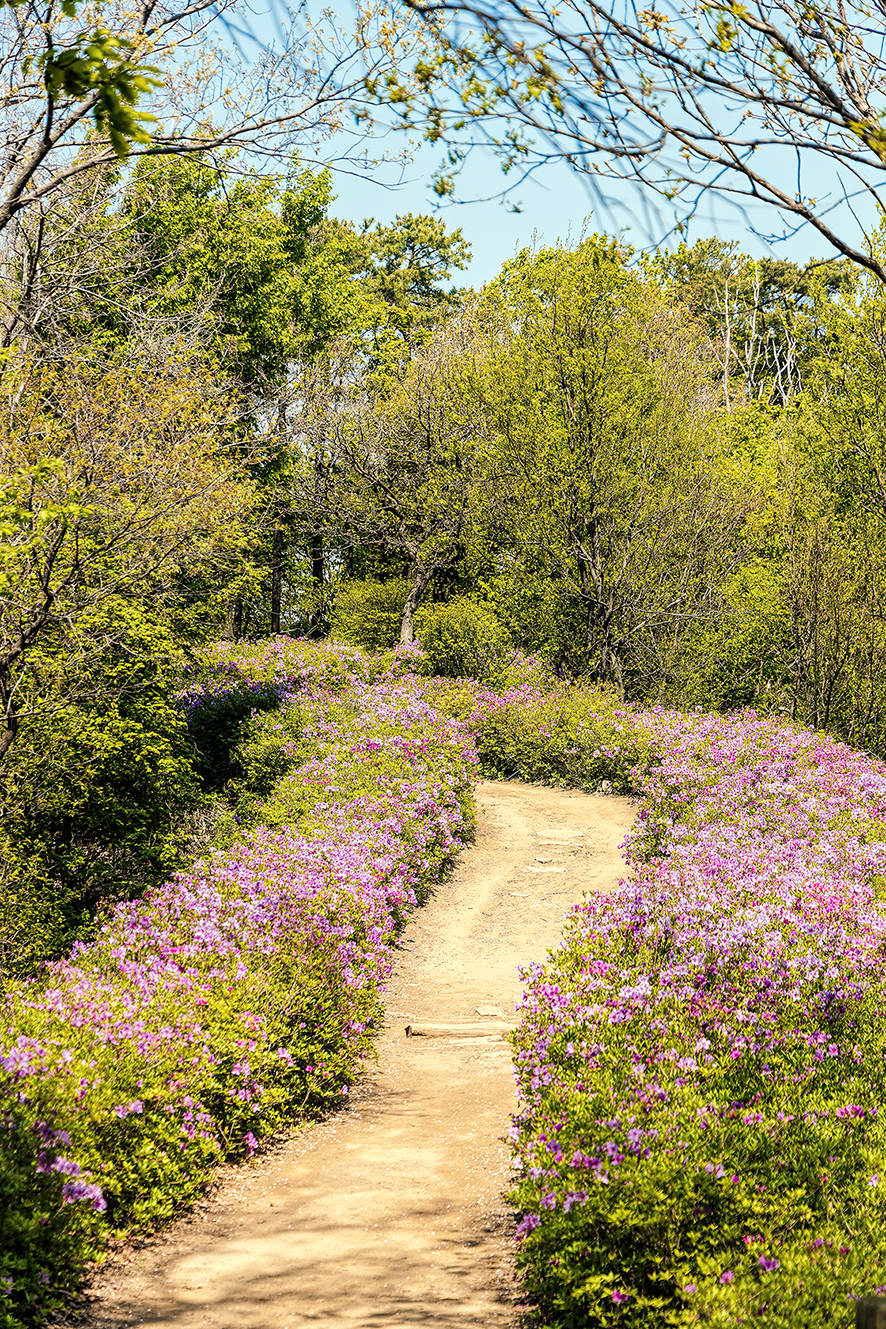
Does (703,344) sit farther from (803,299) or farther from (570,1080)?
(570,1080)

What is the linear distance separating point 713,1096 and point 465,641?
18868mm

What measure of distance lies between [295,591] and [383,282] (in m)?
15.7

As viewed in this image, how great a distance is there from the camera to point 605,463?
1978 cm

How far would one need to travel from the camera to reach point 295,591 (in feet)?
115

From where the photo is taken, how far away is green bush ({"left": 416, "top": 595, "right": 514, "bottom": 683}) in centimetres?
2283

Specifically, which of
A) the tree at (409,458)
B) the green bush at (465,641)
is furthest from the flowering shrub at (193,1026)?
the tree at (409,458)

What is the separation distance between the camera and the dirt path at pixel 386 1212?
4184mm

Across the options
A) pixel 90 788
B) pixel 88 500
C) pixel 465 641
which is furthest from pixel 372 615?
pixel 88 500

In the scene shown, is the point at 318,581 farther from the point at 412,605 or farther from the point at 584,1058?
the point at 584,1058

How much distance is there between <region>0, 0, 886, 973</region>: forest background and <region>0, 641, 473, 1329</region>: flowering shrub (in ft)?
8.37

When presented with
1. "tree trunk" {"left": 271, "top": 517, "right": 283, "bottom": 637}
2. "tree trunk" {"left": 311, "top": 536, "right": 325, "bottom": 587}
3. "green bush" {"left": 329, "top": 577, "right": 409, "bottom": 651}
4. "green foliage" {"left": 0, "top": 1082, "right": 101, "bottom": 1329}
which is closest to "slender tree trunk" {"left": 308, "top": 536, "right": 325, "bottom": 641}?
"tree trunk" {"left": 311, "top": 536, "right": 325, "bottom": 587}

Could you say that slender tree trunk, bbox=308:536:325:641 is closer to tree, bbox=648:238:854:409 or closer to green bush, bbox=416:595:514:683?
green bush, bbox=416:595:514:683

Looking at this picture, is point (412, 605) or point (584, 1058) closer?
point (584, 1058)

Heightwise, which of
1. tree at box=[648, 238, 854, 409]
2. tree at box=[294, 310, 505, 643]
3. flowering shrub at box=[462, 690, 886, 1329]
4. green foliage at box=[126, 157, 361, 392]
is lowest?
flowering shrub at box=[462, 690, 886, 1329]
